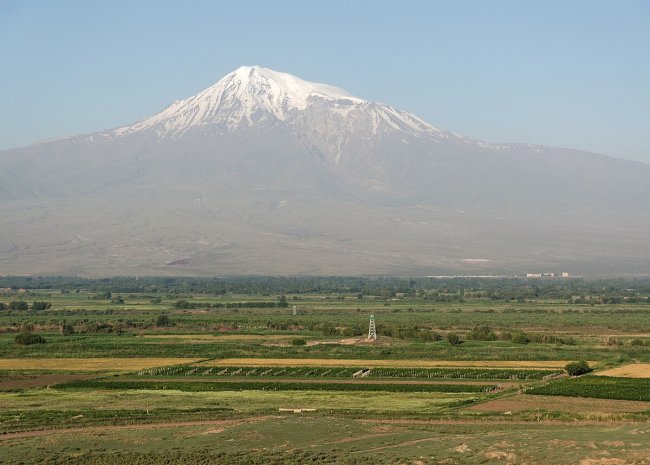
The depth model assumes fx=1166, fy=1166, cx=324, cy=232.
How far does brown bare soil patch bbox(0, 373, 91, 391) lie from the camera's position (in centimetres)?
4209

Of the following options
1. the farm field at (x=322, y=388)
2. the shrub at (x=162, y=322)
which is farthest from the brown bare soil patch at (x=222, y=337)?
the shrub at (x=162, y=322)

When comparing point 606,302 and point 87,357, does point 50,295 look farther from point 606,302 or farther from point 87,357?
point 87,357

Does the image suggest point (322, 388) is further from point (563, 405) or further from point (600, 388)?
point (600, 388)

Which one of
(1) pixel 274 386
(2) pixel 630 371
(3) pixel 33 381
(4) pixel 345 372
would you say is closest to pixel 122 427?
(1) pixel 274 386

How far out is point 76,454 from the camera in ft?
93.0

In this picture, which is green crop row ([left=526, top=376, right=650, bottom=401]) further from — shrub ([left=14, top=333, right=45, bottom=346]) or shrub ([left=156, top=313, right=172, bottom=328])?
shrub ([left=156, top=313, right=172, bottom=328])

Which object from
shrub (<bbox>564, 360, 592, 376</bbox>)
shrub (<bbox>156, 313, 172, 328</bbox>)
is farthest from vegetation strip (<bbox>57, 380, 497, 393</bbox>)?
shrub (<bbox>156, 313, 172, 328</bbox>)

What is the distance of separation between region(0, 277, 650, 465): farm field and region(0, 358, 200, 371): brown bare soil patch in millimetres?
145

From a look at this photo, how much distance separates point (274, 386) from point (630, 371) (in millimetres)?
13756

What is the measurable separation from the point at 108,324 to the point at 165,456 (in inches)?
1807

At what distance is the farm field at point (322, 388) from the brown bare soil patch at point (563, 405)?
0.30 feet

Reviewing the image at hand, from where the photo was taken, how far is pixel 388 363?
49.5 m

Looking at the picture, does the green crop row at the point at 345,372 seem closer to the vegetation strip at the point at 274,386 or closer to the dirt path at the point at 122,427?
the vegetation strip at the point at 274,386

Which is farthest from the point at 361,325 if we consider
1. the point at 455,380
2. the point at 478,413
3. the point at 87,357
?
the point at 478,413
